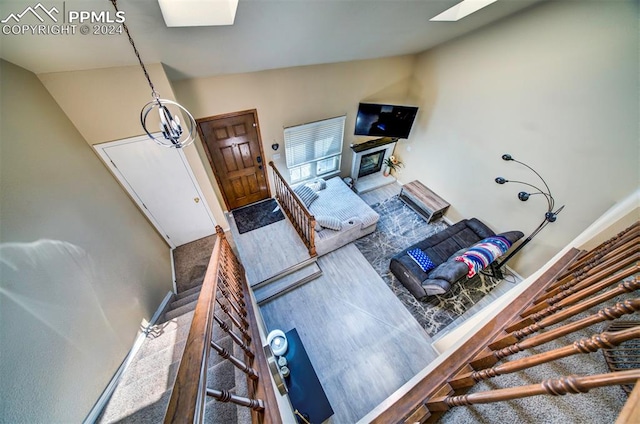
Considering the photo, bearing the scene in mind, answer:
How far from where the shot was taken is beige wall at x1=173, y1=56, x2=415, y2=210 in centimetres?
319

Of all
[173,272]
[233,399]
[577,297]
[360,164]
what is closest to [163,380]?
[233,399]

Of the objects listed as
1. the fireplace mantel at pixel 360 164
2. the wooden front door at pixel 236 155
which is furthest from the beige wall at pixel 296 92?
the fireplace mantel at pixel 360 164

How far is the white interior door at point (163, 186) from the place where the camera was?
2729 millimetres

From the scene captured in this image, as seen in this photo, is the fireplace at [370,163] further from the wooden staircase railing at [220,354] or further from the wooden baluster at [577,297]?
the wooden baluster at [577,297]

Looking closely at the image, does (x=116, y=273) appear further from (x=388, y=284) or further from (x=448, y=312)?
(x=448, y=312)

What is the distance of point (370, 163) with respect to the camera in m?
5.41

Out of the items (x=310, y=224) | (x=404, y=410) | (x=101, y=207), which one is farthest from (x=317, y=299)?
(x=101, y=207)

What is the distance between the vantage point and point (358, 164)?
510 cm

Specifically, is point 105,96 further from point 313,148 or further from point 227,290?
point 313,148

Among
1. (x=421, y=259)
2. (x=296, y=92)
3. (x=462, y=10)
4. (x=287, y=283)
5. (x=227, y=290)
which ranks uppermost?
(x=462, y=10)

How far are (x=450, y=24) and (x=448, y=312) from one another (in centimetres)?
407

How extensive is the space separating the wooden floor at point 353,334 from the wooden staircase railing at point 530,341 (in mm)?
1587

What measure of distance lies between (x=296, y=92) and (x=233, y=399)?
4.05 m

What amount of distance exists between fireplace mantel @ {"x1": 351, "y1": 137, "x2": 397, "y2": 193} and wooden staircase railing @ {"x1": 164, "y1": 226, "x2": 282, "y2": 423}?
3758 mm
